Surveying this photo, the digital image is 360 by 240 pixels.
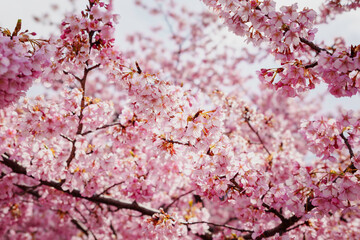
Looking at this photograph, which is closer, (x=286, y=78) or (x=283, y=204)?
(x=286, y=78)

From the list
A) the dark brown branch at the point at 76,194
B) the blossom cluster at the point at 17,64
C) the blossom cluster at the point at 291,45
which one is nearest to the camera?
the blossom cluster at the point at 17,64

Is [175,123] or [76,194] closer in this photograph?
[175,123]

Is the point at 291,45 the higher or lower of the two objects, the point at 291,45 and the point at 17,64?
the higher

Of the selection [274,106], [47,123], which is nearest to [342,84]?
[47,123]

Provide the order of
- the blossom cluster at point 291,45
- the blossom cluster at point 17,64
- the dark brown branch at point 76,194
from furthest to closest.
Answer: 1. the dark brown branch at point 76,194
2. the blossom cluster at point 291,45
3. the blossom cluster at point 17,64

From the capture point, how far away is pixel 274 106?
15930 mm

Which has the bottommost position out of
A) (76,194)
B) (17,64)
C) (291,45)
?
(76,194)

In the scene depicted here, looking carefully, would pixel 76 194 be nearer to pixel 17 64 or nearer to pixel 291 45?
pixel 17 64

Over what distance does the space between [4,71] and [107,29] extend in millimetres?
1420

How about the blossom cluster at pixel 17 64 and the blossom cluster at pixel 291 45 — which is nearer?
the blossom cluster at pixel 17 64

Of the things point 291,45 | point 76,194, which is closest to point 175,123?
point 291,45

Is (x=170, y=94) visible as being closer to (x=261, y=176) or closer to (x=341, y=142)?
(x=261, y=176)

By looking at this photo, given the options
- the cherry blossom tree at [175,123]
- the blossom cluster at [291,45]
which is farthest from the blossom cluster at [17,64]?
the blossom cluster at [291,45]

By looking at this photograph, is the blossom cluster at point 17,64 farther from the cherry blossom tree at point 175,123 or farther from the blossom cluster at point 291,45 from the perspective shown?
the blossom cluster at point 291,45
